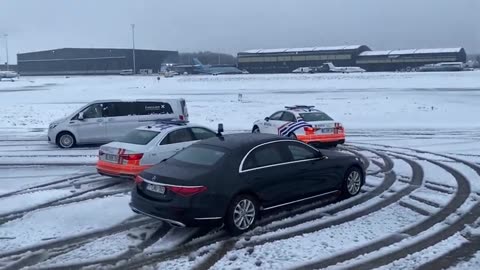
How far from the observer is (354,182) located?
11008 millimetres

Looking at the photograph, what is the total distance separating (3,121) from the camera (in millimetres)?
31094

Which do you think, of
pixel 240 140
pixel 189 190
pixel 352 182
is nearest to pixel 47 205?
pixel 189 190

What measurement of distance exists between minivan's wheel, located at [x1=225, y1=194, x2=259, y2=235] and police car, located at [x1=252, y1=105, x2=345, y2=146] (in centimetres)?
972

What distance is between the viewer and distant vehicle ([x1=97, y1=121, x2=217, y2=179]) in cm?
1234

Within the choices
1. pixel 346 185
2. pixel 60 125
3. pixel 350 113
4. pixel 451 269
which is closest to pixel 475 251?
pixel 451 269

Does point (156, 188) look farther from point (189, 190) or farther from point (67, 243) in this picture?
point (67, 243)

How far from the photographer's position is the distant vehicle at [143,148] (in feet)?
40.5

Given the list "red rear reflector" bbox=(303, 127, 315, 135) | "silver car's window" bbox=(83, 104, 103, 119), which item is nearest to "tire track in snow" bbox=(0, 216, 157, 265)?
"red rear reflector" bbox=(303, 127, 315, 135)

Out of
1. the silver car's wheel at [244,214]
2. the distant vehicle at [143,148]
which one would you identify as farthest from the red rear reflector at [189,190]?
the distant vehicle at [143,148]

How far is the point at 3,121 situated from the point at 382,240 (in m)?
27.8

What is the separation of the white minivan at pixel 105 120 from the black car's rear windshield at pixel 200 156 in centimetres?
1014

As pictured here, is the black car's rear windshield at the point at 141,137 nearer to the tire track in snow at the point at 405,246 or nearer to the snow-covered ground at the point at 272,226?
the snow-covered ground at the point at 272,226

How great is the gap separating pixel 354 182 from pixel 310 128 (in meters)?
7.51

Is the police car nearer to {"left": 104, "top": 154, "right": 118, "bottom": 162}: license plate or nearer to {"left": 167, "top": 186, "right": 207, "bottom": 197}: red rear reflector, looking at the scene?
{"left": 104, "top": 154, "right": 118, "bottom": 162}: license plate
